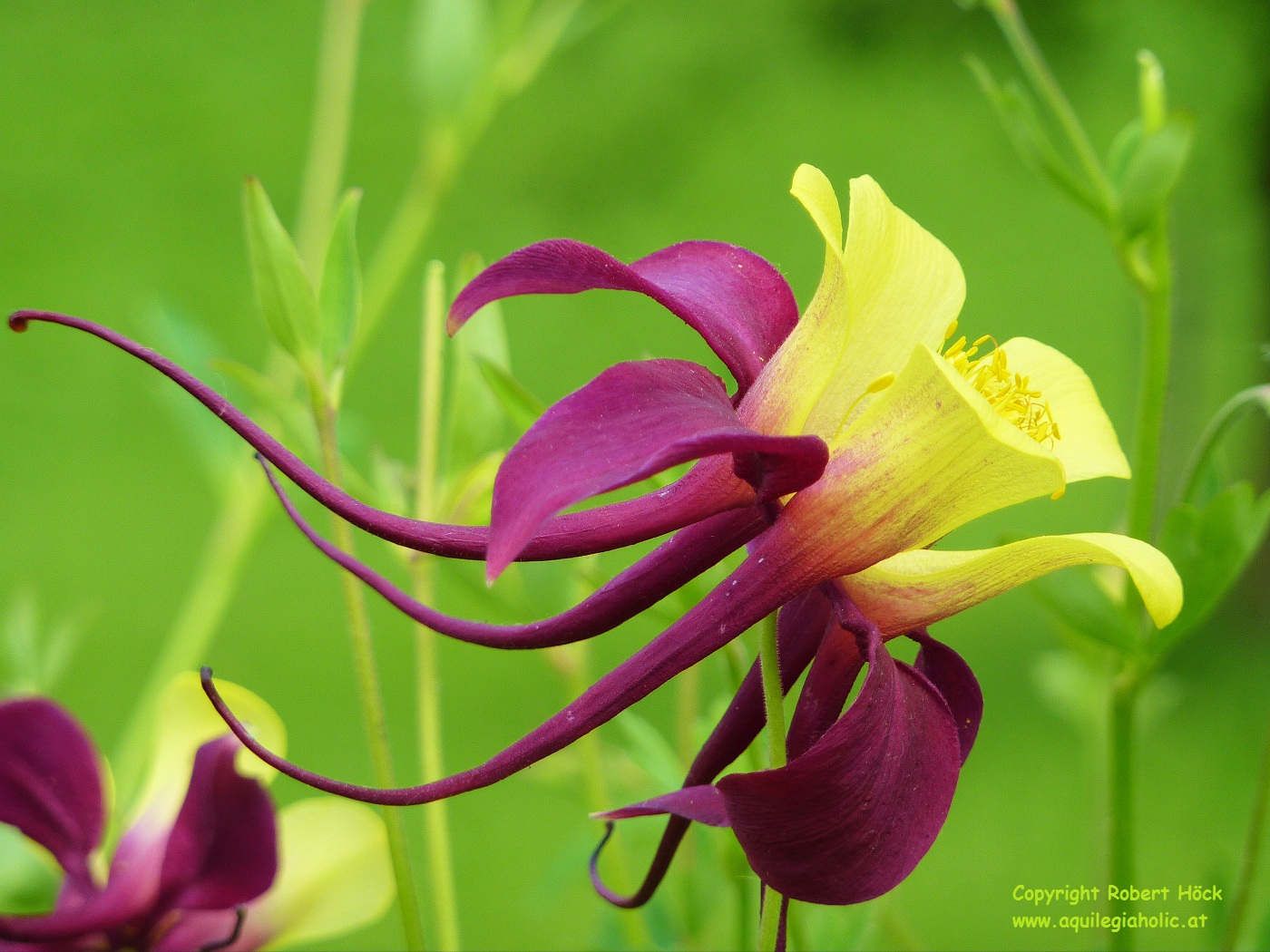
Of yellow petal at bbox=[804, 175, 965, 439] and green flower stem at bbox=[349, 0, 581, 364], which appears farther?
green flower stem at bbox=[349, 0, 581, 364]

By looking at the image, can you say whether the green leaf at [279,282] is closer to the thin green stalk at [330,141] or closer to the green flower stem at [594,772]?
the green flower stem at [594,772]

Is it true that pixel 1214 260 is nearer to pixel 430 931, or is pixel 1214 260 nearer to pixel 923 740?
pixel 430 931

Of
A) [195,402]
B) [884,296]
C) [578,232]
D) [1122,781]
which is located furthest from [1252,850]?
[578,232]

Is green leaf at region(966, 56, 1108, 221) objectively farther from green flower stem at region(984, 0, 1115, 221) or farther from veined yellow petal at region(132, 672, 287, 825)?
veined yellow petal at region(132, 672, 287, 825)

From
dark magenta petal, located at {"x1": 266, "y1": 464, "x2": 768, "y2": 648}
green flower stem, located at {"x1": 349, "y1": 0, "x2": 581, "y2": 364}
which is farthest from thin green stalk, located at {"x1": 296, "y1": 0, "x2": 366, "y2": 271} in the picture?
dark magenta petal, located at {"x1": 266, "y1": 464, "x2": 768, "y2": 648}

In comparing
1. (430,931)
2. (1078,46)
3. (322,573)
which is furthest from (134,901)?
(1078,46)

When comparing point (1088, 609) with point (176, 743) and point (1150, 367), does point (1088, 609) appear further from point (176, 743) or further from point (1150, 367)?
point (176, 743)
